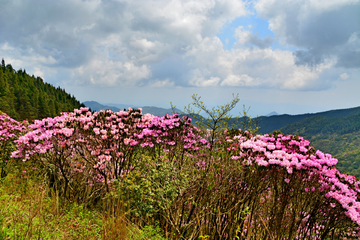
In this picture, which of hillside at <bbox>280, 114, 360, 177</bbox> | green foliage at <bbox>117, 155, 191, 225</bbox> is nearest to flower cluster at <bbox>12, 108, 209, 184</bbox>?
green foliage at <bbox>117, 155, 191, 225</bbox>

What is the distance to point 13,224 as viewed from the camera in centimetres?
362

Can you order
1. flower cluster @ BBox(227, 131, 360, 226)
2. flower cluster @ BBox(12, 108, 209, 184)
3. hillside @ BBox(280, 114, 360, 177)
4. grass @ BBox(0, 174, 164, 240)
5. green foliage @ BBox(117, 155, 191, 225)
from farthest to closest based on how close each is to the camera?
hillside @ BBox(280, 114, 360, 177) < flower cluster @ BBox(12, 108, 209, 184) < green foliage @ BBox(117, 155, 191, 225) < flower cluster @ BBox(227, 131, 360, 226) < grass @ BBox(0, 174, 164, 240)

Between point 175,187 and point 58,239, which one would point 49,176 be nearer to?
point 58,239

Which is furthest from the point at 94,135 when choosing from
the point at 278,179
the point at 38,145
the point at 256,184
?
the point at 278,179

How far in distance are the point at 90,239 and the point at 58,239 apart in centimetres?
51

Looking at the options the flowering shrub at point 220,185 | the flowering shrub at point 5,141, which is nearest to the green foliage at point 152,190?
the flowering shrub at point 220,185

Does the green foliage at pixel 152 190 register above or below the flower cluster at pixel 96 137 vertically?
below

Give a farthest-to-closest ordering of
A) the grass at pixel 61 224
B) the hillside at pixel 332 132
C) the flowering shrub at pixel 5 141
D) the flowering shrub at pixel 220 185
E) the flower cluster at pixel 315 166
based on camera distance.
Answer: the hillside at pixel 332 132 → the flowering shrub at pixel 5 141 → the flowering shrub at pixel 220 185 → the flower cluster at pixel 315 166 → the grass at pixel 61 224

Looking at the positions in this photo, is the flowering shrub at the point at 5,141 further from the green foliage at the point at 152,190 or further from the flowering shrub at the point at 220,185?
the green foliage at the point at 152,190

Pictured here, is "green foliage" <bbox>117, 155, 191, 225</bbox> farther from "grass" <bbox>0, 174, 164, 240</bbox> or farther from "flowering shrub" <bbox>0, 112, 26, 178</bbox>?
"flowering shrub" <bbox>0, 112, 26, 178</bbox>

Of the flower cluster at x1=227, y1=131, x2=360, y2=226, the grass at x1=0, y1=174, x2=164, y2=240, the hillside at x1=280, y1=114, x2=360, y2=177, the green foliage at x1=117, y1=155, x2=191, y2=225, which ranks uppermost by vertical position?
the flower cluster at x1=227, y1=131, x2=360, y2=226

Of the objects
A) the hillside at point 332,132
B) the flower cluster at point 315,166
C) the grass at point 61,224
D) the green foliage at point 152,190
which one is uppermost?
the flower cluster at point 315,166

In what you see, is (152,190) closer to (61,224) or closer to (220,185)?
(220,185)

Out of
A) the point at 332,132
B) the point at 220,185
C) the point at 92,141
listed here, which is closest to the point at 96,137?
the point at 92,141
